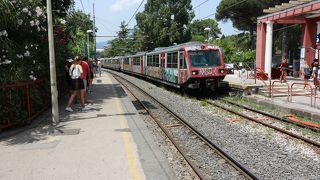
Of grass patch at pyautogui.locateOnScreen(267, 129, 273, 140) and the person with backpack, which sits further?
the person with backpack

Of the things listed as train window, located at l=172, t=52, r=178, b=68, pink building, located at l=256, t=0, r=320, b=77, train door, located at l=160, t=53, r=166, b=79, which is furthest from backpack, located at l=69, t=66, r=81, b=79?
pink building, located at l=256, t=0, r=320, b=77

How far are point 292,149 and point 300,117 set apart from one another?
483cm

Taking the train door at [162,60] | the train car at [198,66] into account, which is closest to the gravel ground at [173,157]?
the train car at [198,66]

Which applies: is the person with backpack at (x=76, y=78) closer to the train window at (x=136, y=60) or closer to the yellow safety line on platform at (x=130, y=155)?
the yellow safety line on platform at (x=130, y=155)

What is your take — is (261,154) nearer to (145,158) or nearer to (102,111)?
Answer: (145,158)

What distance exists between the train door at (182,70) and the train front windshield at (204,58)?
387mm

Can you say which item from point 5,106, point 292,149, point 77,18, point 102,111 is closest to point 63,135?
point 5,106

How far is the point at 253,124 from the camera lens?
12.2 meters

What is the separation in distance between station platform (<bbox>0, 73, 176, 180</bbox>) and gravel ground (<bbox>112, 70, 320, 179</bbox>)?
181 cm

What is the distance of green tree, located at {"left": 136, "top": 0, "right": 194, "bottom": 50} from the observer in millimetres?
69438

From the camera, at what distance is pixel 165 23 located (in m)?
71.0

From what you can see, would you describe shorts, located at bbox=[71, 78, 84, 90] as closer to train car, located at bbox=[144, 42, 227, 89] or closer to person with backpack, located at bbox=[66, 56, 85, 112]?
person with backpack, located at bbox=[66, 56, 85, 112]

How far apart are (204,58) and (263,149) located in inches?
427

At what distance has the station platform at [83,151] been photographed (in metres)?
6.47
